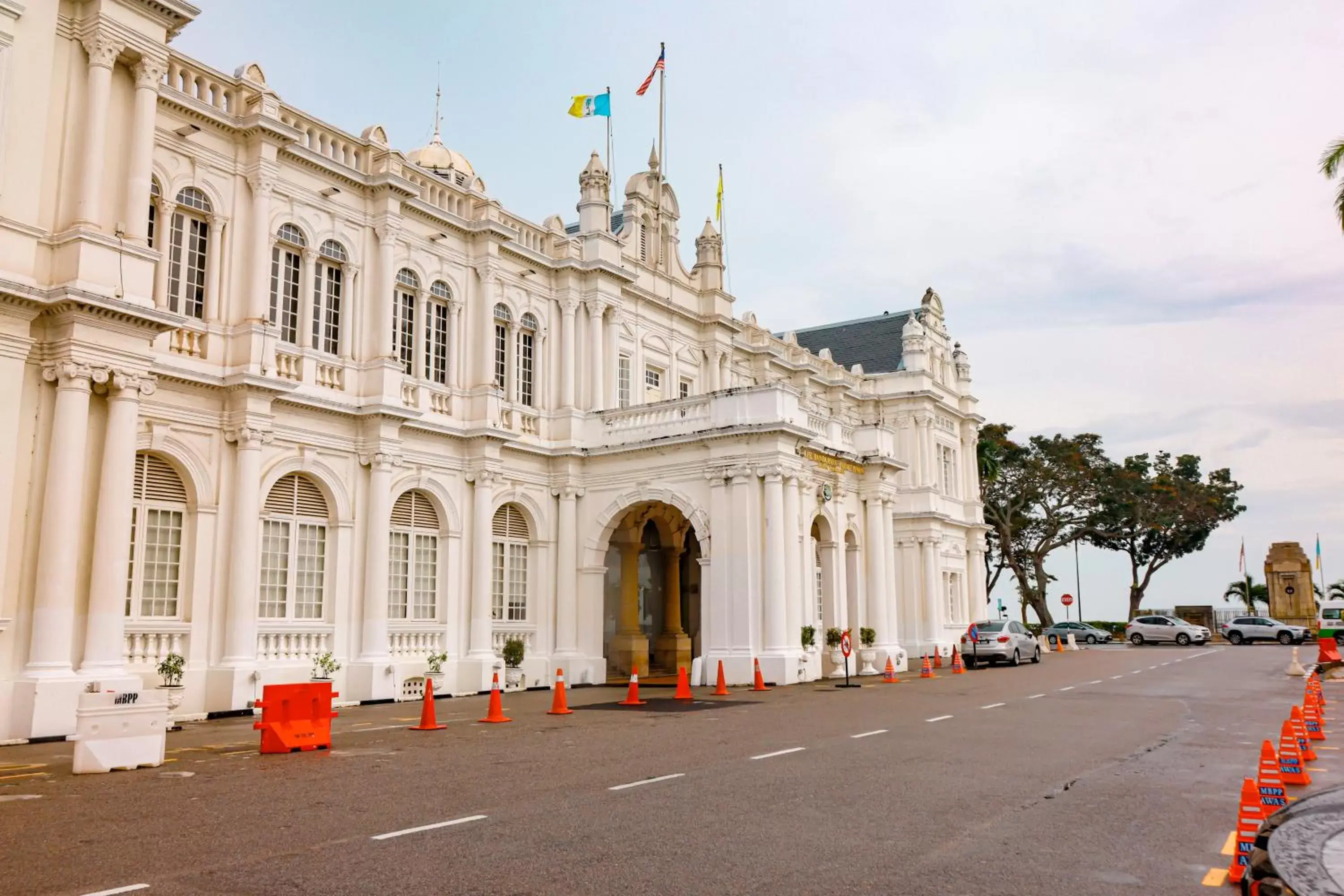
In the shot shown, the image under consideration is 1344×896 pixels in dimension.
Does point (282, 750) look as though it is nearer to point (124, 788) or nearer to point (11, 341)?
point (124, 788)

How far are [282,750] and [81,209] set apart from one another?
904 centimetres

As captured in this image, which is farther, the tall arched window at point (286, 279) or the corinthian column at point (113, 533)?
the tall arched window at point (286, 279)

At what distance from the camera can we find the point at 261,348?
20.2 metres

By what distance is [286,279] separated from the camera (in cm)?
2191

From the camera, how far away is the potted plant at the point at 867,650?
1200 inches

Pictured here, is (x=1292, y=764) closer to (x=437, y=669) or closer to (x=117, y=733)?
(x=117, y=733)

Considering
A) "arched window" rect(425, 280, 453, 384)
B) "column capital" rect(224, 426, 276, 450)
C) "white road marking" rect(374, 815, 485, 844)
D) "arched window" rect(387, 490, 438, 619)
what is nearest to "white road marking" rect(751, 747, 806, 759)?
"white road marking" rect(374, 815, 485, 844)

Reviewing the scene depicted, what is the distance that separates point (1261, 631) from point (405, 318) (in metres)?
47.9

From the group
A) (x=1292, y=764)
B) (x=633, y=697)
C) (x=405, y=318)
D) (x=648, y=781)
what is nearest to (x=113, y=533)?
(x=633, y=697)

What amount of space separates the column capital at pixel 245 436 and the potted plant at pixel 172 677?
13.2 feet

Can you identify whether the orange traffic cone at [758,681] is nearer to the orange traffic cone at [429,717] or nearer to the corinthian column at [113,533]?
the orange traffic cone at [429,717]

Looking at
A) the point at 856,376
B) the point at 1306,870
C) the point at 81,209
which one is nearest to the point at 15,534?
the point at 81,209

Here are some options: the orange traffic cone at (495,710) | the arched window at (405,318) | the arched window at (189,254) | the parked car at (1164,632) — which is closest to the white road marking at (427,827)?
the orange traffic cone at (495,710)

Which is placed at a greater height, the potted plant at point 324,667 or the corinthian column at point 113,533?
the corinthian column at point 113,533
